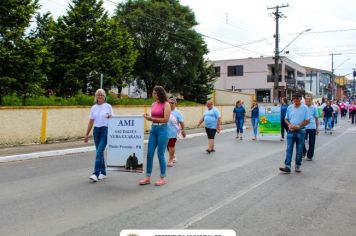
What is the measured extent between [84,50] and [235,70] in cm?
3952

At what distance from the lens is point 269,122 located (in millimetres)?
18859

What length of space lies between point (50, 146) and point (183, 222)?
1049 centimetres

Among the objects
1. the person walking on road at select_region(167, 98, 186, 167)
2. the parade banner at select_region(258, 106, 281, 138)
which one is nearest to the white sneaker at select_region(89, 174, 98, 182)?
the person walking on road at select_region(167, 98, 186, 167)

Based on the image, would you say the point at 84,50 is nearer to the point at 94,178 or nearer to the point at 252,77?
the point at 94,178

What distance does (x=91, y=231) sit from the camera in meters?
5.19

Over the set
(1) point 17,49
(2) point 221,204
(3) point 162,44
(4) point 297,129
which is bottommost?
(2) point 221,204

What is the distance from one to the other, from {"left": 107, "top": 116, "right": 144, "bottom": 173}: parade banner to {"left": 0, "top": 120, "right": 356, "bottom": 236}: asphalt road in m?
0.37

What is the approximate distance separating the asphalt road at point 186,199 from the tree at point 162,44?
1175 inches

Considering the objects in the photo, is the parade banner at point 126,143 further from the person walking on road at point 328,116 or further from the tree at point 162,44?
the tree at point 162,44

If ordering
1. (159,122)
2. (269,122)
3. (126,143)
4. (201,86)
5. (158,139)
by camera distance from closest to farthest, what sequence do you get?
(159,122), (158,139), (126,143), (269,122), (201,86)

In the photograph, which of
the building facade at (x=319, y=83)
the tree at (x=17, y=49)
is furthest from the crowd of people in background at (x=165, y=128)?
the building facade at (x=319, y=83)

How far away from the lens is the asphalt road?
5.47m

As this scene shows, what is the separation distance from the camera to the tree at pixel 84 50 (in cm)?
2620

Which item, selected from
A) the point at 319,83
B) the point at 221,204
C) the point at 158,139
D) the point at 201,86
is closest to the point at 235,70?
the point at 201,86
